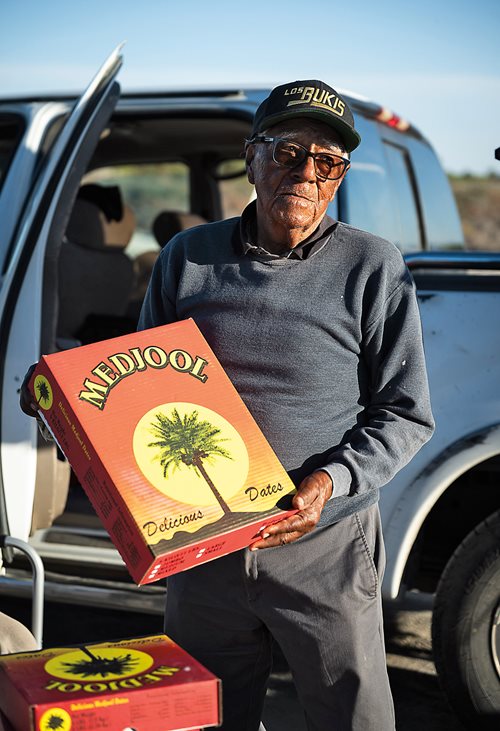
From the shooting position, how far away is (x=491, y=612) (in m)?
2.85

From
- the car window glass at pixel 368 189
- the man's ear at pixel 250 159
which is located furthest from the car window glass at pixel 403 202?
the man's ear at pixel 250 159

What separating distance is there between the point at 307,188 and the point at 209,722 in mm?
1097

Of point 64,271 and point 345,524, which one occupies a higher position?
point 64,271

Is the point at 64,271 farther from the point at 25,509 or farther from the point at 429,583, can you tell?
the point at 429,583

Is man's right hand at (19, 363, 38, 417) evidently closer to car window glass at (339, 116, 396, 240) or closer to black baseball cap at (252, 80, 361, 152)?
black baseball cap at (252, 80, 361, 152)

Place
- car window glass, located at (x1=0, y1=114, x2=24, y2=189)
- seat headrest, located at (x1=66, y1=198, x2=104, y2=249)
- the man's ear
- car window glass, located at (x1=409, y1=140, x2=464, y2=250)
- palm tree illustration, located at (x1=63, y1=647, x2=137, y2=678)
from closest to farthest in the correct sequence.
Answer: palm tree illustration, located at (x1=63, y1=647, x2=137, y2=678) → the man's ear → car window glass, located at (x1=0, y1=114, x2=24, y2=189) → seat headrest, located at (x1=66, y1=198, x2=104, y2=249) → car window glass, located at (x1=409, y1=140, x2=464, y2=250)

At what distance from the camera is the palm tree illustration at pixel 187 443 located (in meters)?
1.74

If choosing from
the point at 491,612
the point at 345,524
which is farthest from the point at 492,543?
the point at 345,524

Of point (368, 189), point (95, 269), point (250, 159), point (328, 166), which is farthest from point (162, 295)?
point (95, 269)

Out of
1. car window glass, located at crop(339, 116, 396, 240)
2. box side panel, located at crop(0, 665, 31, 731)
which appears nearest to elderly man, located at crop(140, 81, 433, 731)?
box side panel, located at crop(0, 665, 31, 731)

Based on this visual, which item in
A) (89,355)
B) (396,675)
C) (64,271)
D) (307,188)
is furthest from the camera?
(64,271)

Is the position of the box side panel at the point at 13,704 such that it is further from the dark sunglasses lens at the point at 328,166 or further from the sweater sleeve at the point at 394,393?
the dark sunglasses lens at the point at 328,166

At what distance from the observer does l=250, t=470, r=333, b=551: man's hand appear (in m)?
1.80

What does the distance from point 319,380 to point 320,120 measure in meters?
0.56
